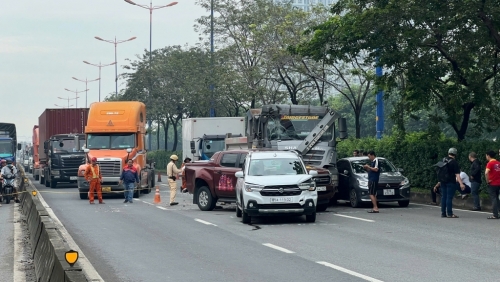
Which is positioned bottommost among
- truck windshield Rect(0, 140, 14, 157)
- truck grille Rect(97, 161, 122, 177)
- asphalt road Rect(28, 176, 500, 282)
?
asphalt road Rect(28, 176, 500, 282)

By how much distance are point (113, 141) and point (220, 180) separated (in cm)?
1143

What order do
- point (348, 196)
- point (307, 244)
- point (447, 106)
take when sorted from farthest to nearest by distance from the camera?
point (447, 106)
point (348, 196)
point (307, 244)

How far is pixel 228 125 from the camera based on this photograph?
138 ft

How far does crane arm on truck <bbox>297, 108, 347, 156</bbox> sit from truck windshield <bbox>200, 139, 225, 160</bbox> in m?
14.3

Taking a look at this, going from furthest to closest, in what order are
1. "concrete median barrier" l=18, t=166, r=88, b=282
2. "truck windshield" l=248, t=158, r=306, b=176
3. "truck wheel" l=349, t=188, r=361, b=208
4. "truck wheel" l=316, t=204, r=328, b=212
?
"truck wheel" l=349, t=188, r=361, b=208 < "truck wheel" l=316, t=204, r=328, b=212 < "truck windshield" l=248, t=158, r=306, b=176 < "concrete median barrier" l=18, t=166, r=88, b=282

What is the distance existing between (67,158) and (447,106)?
74.7 ft

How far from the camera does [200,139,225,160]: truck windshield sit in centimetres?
4131

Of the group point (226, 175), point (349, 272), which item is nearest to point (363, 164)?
point (226, 175)

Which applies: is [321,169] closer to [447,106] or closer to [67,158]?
[447,106]

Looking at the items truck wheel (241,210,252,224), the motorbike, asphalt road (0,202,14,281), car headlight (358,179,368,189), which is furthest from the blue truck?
truck wheel (241,210,252,224)

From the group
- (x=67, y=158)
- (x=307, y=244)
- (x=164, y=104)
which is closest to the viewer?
(x=307, y=244)

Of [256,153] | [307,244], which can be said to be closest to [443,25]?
[256,153]

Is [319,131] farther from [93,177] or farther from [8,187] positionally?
[8,187]

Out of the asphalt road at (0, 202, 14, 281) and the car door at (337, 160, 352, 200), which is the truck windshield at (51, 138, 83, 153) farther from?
the car door at (337, 160, 352, 200)
